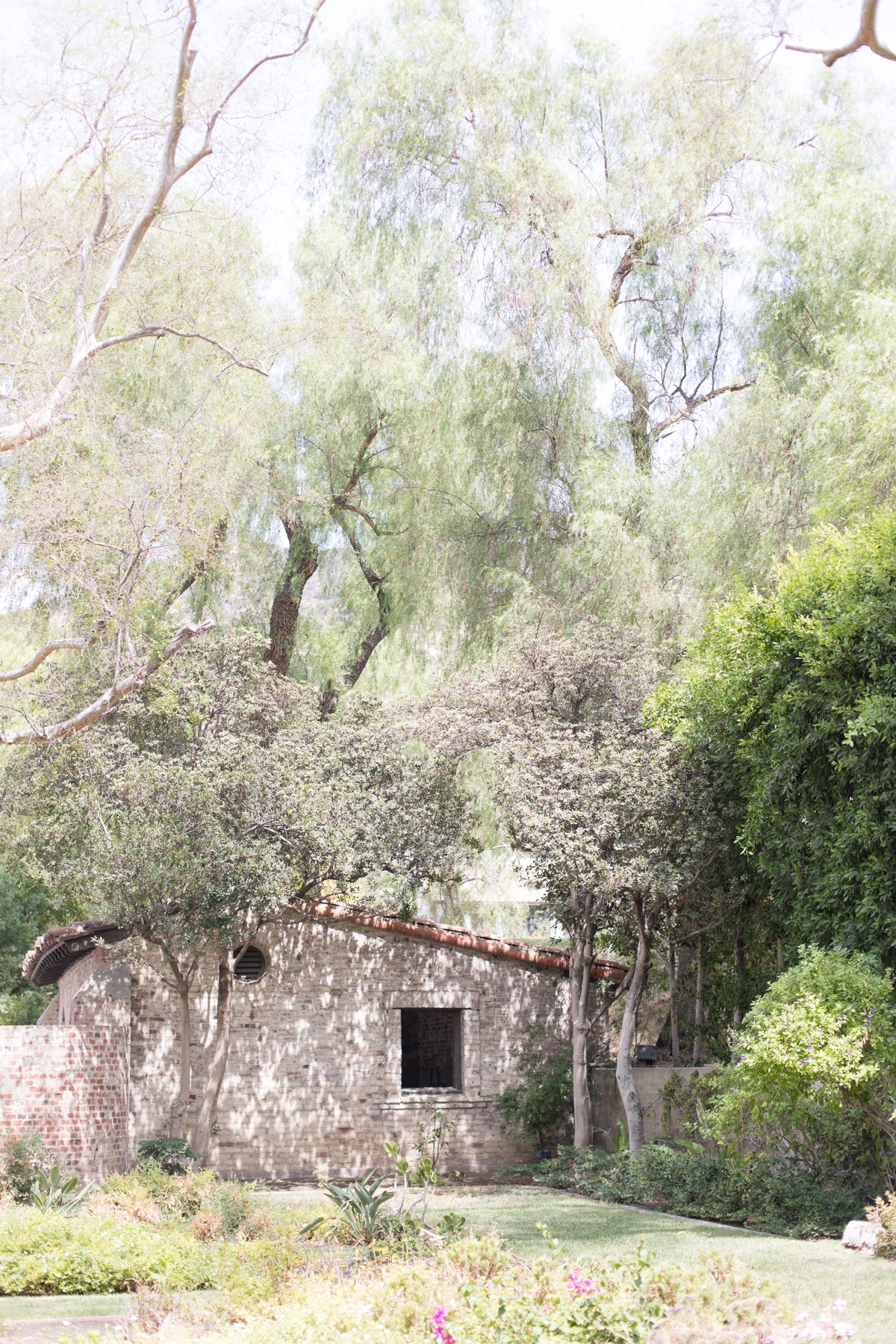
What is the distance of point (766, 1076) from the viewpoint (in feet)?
34.1

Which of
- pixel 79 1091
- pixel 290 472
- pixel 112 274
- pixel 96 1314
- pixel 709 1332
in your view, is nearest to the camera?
pixel 709 1332

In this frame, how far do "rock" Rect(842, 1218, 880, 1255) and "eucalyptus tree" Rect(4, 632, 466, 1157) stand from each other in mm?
7590

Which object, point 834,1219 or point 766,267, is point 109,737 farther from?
point 766,267

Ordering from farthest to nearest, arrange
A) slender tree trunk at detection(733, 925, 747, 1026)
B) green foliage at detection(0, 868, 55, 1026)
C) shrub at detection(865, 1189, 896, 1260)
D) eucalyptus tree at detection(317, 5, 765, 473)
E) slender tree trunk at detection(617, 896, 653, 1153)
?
green foliage at detection(0, 868, 55, 1026) < eucalyptus tree at detection(317, 5, 765, 473) < slender tree trunk at detection(617, 896, 653, 1153) < slender tree trunk at detection(733, 925, 747, 1026) < shrub at detection(865, 1189, 896, 1260)

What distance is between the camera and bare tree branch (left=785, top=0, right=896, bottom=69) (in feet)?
31.0

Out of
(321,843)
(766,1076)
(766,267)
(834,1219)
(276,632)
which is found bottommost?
(834,1219)

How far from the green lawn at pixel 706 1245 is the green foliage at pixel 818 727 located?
9.75 ft

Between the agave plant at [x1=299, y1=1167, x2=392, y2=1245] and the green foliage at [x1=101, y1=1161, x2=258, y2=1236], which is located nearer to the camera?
the agave plant at [x1=299, y1=1167, x2=392, y2=1245]

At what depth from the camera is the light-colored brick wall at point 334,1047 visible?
1644 cm

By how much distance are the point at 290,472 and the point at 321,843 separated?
6653 millimetres

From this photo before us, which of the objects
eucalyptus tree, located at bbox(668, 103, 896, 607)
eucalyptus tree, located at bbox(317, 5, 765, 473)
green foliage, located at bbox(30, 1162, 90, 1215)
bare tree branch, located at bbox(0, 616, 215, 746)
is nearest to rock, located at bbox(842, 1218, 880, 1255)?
green foliage, located at bbox(30, 1162, 90, 1215)

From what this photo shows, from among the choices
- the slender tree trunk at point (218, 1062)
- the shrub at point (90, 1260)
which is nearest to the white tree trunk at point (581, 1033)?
the slender tree trunk at point (218, 1062)

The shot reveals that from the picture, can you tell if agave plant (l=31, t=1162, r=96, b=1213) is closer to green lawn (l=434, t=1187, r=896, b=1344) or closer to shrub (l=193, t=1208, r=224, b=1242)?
shrub (l=193, t=1208, r=224, b=1242)

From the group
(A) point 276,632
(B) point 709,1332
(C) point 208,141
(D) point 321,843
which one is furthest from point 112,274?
(B) point 709,1332
